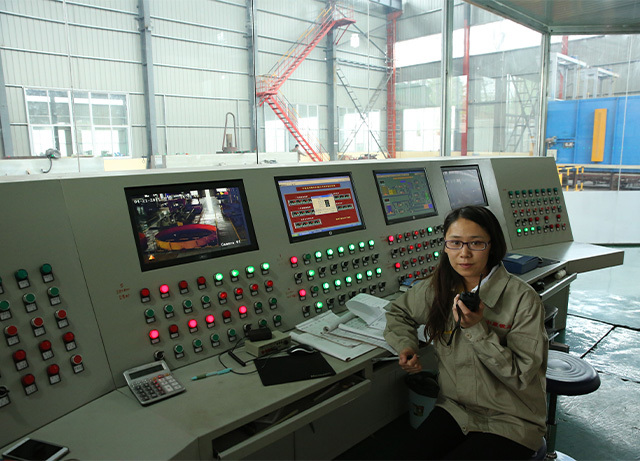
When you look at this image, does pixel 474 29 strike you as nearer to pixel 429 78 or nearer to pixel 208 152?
pixel 429 78

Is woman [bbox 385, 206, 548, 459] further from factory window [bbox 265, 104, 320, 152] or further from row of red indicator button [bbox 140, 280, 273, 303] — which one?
factory window [bbox 265, 104, 320, 152]

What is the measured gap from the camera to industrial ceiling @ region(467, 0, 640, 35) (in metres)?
4.27

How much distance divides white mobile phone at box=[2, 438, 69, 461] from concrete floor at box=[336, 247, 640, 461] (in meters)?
1.41

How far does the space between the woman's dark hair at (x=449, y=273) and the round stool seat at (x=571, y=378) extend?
A: 0.49m

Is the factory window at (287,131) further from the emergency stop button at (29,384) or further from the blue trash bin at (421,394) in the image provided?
the emergency stop button at (29,384)

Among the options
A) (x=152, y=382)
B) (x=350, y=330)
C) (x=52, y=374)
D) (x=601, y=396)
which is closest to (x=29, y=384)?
(x=52, y=374)

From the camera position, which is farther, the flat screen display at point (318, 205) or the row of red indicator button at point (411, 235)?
the row of red indicator button at point (411, 235)

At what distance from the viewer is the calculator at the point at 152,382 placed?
1.32m

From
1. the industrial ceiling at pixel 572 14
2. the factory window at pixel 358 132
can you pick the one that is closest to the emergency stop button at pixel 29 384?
the factory window at pixel 358 132

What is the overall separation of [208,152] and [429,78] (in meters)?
2.66

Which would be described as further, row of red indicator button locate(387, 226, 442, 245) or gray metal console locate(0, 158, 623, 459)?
row of red indicator button locate(387, 226, 442, 245)

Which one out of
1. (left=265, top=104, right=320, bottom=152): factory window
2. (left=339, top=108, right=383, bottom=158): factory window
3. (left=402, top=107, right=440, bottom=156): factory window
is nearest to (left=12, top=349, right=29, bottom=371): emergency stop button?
(left=265, top=104, right=320, bottom=152): factory window

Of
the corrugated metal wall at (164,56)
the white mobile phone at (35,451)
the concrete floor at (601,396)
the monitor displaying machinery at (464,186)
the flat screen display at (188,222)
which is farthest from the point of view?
the monitor displaying machinery at (464,186)

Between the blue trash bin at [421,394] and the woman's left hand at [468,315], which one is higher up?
the woman's left hand at [468,315]
